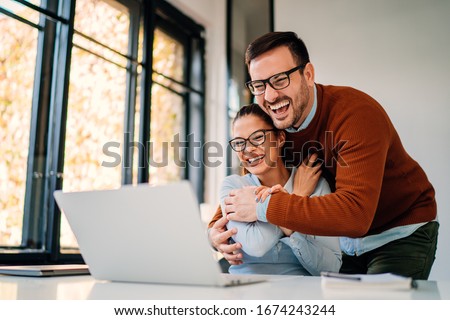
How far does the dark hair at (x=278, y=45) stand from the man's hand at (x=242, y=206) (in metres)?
0.51

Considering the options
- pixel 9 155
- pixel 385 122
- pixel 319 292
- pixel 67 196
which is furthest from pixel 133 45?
pixel 319 292

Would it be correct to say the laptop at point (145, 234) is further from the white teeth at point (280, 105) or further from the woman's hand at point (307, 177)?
the white teeth at point (280, 105)

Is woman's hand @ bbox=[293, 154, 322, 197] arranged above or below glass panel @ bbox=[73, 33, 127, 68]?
below

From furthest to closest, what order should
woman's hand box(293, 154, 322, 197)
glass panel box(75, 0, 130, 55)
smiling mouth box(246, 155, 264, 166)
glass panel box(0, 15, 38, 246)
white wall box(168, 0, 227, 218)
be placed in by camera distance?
white wall box(168, 0, 227, 218) → glass panel box(75, 0, 130, 55) → glass panel box(0, 15, 38, 246) → smiling mouth box(246, 155, 264, 166) → woman's hand box(293, 154, 322, 197)

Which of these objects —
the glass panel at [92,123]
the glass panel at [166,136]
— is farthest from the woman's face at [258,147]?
the glass panel at [166,136]

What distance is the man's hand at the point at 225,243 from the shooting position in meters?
1.30

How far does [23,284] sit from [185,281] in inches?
13.3

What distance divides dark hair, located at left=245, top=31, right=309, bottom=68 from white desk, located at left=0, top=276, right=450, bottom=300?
0.86 meters

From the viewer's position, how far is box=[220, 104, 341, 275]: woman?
50.5 inches

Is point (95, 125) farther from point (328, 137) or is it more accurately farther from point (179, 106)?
point (328, 137)

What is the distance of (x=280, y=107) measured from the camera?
5.08 ft

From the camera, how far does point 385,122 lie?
1.43 meters

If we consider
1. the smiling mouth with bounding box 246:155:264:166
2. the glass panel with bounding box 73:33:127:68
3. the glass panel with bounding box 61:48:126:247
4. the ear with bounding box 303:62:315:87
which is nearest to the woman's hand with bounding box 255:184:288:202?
the smiling mouth with bounding box 246:155:264:166

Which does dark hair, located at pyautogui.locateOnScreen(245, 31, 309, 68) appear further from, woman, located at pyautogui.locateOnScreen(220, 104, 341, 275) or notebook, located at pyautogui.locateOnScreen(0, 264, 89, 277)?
notebook, located at pyautogui.locateOnScreen(0, 264, 89, 277)
